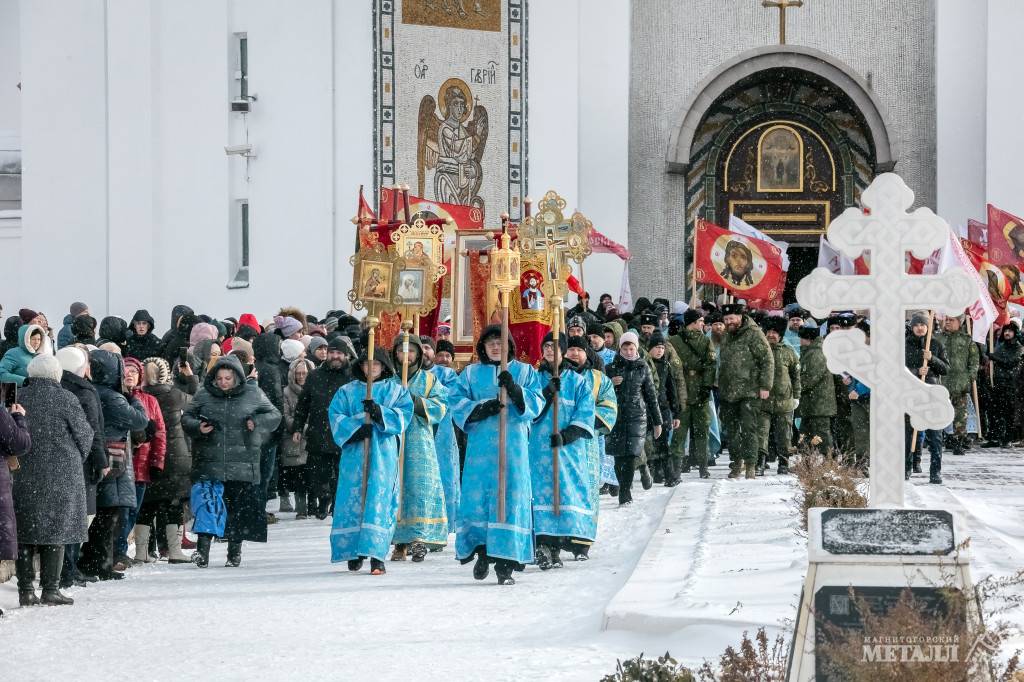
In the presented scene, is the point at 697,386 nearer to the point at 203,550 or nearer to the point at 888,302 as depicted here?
the point at 203,550

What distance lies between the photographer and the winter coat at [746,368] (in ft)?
51.5

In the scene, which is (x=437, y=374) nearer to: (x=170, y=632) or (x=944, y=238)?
(x=170, y=632)

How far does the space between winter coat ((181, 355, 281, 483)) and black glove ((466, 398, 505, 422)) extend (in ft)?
4.74

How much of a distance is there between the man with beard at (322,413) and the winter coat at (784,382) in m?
4.07

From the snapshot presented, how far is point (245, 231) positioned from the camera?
76.5ft

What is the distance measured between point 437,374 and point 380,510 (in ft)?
5.70

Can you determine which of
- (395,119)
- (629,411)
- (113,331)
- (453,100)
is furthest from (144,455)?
(453,100)

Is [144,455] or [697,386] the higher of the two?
[697,386]

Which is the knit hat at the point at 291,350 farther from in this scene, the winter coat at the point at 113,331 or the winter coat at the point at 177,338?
the winter coat at the point at 113,331

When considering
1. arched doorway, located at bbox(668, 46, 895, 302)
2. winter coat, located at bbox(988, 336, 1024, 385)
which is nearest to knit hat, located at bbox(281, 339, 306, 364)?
winter coat, located at bbox(988, 336, 1024, 385)

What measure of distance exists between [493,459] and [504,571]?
0.74m

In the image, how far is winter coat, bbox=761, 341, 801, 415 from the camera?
16031mm

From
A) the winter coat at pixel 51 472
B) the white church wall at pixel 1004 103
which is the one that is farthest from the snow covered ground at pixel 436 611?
the white church wall at pixel 1004 103

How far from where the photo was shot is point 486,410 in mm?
10875
